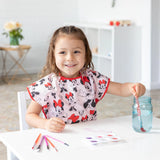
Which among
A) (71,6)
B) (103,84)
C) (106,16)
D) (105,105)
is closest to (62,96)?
(103,84)

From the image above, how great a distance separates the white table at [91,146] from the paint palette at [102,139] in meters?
0.02

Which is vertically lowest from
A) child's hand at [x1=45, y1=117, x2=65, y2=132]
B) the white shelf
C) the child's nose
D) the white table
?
the white shelf

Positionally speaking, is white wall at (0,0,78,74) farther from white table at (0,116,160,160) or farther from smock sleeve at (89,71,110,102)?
white table at (0,116,160,160)

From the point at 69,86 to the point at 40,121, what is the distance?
27 cm

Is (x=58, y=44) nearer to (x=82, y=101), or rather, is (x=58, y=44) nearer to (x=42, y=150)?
(x=82, y=101)

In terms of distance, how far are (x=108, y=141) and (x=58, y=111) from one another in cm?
45

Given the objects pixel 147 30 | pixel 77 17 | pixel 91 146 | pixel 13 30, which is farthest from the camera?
pixel 77 17

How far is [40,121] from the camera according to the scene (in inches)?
60.2

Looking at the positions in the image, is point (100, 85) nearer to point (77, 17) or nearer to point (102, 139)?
point (102, 139)

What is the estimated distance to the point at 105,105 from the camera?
445cm

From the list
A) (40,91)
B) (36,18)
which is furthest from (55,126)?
(36,18)

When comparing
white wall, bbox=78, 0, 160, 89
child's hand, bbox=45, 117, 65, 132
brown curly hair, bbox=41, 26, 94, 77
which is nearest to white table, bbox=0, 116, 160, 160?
child's hand, bbox=45, 117, 65, 132

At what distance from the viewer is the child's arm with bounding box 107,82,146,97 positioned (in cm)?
160

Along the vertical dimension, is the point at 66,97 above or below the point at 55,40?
below
